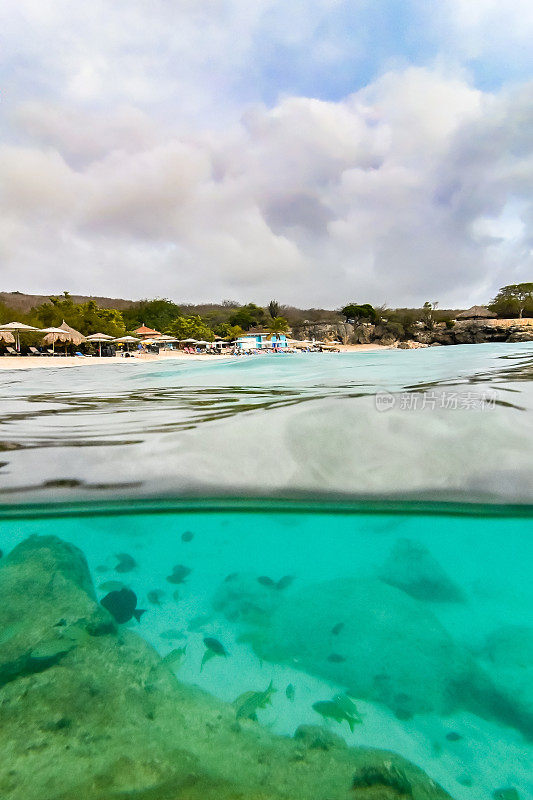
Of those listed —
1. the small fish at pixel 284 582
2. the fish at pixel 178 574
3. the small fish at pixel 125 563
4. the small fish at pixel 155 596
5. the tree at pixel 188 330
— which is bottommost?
the small fish at pixel 125 563

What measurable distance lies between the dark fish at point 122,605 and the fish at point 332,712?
78 centimetres

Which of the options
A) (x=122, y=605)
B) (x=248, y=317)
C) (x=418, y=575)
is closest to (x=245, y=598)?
(x=122, y=605)

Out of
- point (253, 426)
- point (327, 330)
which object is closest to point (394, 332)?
point (327, 330)

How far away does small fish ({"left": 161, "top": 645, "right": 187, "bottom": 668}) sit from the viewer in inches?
53.4

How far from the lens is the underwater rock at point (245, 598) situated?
157cm

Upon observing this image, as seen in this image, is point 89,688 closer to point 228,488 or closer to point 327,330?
point 228,488

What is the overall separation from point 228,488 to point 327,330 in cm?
5544

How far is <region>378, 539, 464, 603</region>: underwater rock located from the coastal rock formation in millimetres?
698

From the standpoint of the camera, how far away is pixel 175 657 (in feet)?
4.52

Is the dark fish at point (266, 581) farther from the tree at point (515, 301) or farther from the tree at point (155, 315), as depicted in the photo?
the tree at point (515, 301)

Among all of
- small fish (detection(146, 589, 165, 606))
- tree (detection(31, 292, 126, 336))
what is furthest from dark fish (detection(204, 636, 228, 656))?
tree (detection(31, 292, 126, 336))

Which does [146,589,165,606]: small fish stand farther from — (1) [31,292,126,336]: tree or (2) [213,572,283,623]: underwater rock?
(1) [31,292,126,336]: tree

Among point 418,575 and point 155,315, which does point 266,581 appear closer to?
point 418,575
